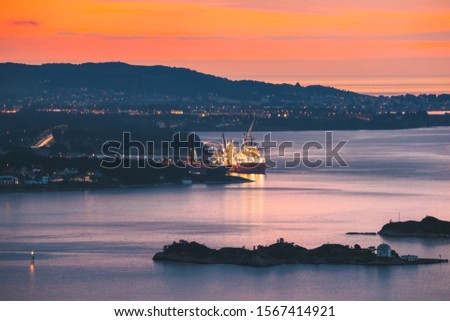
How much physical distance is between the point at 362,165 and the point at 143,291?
61.7 feet

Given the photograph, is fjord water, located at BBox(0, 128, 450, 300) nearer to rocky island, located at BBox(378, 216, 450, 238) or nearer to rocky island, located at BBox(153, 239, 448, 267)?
rocky island, located at BBox(153, 239, 448, 267)

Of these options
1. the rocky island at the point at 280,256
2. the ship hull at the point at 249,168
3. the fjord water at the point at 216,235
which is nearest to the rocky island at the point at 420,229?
the fjord water at the point at 216,235

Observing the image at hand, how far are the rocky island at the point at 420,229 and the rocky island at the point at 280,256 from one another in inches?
70.8

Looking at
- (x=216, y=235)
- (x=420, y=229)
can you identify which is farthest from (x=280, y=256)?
(x=420, y=229)

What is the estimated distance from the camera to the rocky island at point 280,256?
1339 centimetres

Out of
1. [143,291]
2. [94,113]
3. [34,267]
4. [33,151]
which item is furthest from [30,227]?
[94,113]

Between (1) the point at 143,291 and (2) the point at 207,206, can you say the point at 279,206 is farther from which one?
(1) the point at 143,291

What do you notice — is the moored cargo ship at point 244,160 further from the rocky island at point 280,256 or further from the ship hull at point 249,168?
the rocky island at point 280,256

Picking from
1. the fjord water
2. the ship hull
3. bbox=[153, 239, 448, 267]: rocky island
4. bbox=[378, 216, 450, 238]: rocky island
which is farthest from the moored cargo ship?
bbox=[153, 239, 448, 267]: rocky island

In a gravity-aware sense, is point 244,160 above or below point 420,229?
above

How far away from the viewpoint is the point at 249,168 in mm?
27859

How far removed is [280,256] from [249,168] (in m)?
14.4

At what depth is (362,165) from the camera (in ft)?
99.9

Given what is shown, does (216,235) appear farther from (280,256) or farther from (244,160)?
(244,160)
